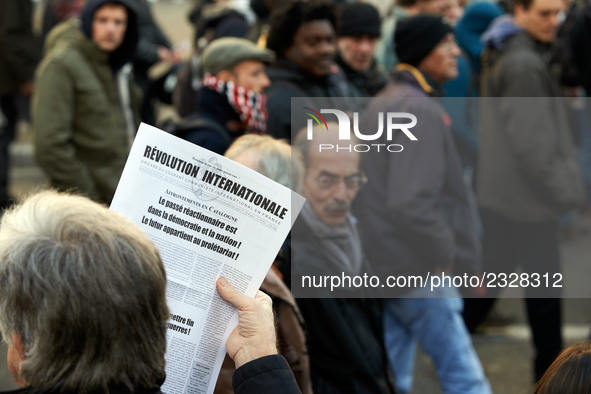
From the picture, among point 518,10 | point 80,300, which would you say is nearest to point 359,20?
point 518,10

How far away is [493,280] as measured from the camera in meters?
3.47

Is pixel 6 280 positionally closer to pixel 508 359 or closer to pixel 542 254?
pixel 542 254

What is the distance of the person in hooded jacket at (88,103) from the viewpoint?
4215 mm

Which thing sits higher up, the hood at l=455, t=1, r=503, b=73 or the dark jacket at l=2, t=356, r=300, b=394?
the hood at l=455, t=1, r=503, b=73

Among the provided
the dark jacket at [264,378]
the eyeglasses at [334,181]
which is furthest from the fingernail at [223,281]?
the eyeglasses at [334,181]

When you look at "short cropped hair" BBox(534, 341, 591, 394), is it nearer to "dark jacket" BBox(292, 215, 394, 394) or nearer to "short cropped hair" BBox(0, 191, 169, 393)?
"short cropped hair" BBox(0, 191, 169, 393)

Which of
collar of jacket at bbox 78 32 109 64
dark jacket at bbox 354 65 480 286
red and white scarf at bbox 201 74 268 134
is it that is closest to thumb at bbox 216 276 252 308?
dark jacket at bbox 354 65 480 286

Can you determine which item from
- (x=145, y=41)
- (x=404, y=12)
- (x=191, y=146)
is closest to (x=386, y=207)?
(x=191, y=146)

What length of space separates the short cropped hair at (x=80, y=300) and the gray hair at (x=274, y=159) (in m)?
1.08

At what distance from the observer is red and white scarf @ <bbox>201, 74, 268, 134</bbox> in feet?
13.0

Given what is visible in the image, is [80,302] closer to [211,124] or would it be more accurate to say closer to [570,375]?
[570,375]

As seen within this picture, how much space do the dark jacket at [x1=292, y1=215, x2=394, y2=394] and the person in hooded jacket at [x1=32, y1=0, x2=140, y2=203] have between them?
84.0 inches

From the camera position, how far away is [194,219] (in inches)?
64.6

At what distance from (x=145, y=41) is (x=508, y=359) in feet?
13.8
